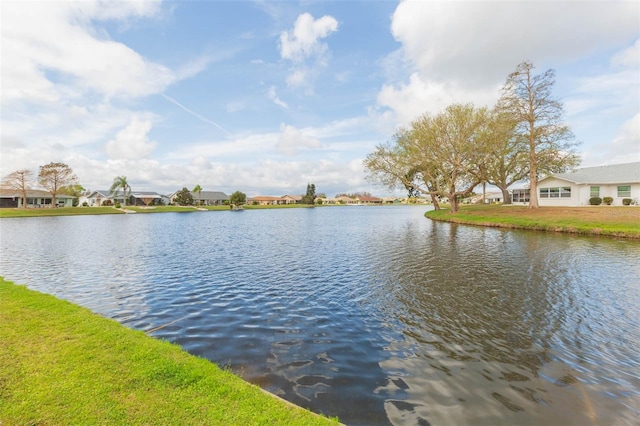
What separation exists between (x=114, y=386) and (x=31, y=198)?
4707 inches

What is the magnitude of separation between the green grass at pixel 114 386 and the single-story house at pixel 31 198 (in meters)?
111

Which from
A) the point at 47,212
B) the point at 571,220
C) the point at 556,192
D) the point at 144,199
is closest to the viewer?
the point at 571,220

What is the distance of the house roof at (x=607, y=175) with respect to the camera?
44362 mm

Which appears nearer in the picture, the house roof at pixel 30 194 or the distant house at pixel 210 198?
the house roof at pixel 30 194

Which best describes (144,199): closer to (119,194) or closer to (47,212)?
(119,194)

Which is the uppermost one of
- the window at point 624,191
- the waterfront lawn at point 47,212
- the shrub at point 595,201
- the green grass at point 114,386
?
the window at point 624,191

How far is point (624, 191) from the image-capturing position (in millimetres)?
44469

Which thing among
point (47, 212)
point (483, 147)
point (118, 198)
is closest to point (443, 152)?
point (483, 147)

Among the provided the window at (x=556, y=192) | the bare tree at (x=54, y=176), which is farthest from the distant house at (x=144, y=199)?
the window at (x=556, y=192)

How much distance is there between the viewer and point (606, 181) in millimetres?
45500

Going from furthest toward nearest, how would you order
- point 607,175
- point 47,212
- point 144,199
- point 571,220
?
point 144,199, point 47,212, point 607,175, point 571,220

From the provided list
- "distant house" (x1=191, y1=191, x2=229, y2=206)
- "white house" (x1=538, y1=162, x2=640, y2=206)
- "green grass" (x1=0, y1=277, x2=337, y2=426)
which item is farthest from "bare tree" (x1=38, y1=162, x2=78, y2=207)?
"white house" (x1=538, y1=162, x2=640, y2=206)

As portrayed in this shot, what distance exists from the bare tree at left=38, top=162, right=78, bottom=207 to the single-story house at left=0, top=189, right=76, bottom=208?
9789 mm

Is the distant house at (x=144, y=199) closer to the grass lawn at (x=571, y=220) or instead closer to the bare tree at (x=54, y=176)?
the bare tree at (x=54, y=176)
